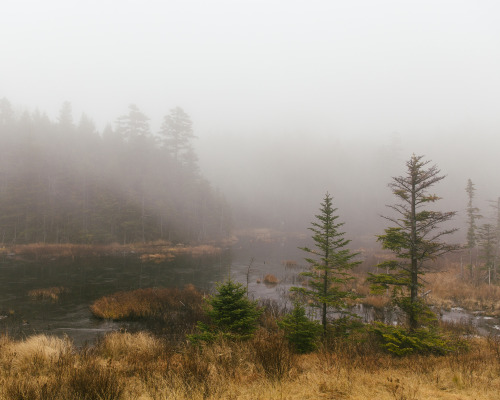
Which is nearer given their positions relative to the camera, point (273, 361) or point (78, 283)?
point (273, 361)

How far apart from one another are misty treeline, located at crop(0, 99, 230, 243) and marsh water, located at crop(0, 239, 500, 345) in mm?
12546

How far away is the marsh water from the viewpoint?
48.2ft

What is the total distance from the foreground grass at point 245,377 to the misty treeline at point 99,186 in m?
42.2

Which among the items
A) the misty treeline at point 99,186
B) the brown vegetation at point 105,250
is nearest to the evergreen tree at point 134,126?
the misty treeline at point 99,186

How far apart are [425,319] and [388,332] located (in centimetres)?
151

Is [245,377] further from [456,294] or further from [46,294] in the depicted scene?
[456,294]

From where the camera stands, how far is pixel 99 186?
183 ft

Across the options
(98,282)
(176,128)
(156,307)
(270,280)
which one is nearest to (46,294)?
(98,282)

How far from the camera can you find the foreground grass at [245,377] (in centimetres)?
447

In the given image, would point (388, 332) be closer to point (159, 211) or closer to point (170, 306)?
point (170, 306)

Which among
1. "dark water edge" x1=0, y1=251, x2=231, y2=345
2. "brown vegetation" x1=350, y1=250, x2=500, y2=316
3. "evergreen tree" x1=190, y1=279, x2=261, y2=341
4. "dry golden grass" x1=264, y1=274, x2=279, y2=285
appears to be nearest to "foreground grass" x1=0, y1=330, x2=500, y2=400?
"evergreen tree" x1=190, y1=279, x2=261, y2=341

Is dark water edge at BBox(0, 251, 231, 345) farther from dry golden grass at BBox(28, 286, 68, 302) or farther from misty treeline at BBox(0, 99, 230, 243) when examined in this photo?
misty treeline at BBox(0, 99, 230, 243)

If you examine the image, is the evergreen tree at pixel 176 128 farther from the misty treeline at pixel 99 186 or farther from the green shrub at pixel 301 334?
the green shrub at pixel 301 334

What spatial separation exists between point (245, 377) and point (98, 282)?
76.4 feet
